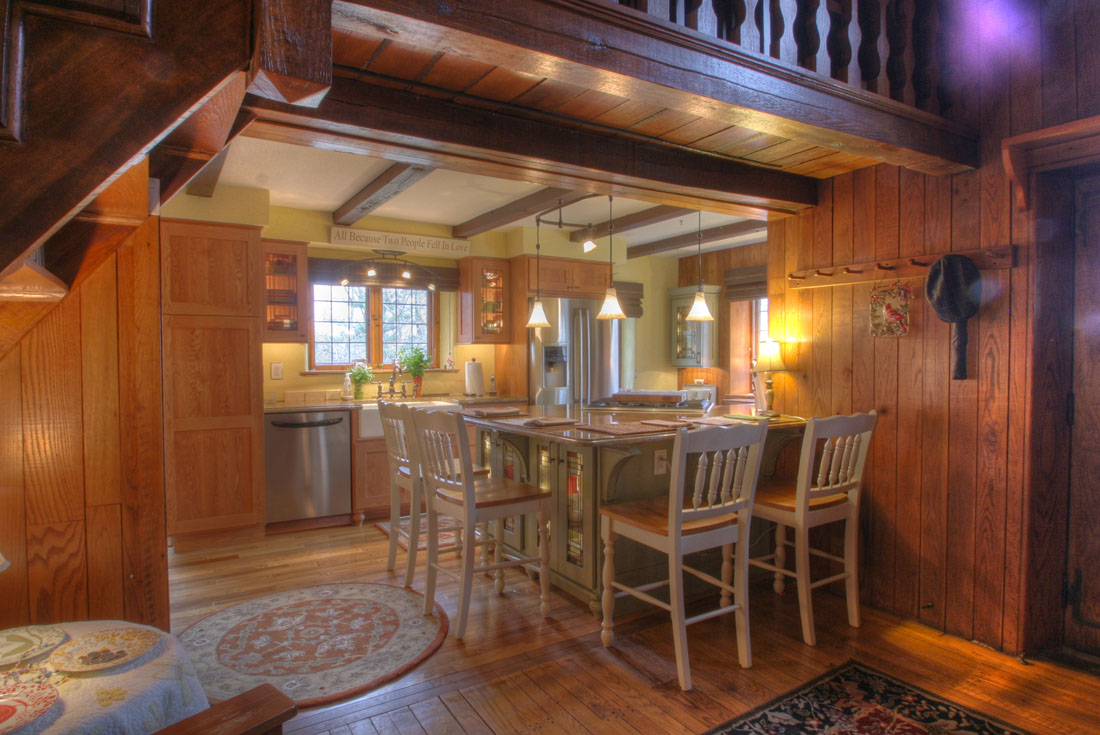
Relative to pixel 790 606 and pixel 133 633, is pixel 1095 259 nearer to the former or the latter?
pixel 790 606

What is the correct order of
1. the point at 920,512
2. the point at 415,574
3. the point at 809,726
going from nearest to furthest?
the point at 809,726
the point at 920,512
the point at 415,574

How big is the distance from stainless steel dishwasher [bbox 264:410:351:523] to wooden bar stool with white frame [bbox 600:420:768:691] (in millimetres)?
2583

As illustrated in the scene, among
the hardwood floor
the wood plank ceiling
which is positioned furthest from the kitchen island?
the wood plank ceiling

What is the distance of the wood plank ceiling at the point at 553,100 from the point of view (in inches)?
75.8

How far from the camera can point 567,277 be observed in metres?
5.85

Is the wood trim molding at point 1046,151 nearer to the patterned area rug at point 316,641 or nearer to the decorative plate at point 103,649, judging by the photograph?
the patterned area rug at point 316,641

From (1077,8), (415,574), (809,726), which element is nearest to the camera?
(809,726)

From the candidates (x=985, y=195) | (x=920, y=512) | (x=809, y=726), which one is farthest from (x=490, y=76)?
(x=920, y=512)

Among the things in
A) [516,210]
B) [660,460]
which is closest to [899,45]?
[660,460]

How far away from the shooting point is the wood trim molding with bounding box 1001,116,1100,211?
218cm

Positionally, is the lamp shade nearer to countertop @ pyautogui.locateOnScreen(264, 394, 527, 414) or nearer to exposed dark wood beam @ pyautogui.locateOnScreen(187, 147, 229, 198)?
countertop @ pyautogui.locateOnScreen(264, 394, 527, 414)

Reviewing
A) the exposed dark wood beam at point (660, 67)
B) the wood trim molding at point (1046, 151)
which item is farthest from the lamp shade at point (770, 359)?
the wood trim molding at point (1046, 151)

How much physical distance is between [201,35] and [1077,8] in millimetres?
3040

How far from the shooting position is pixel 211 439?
13.2 feet
